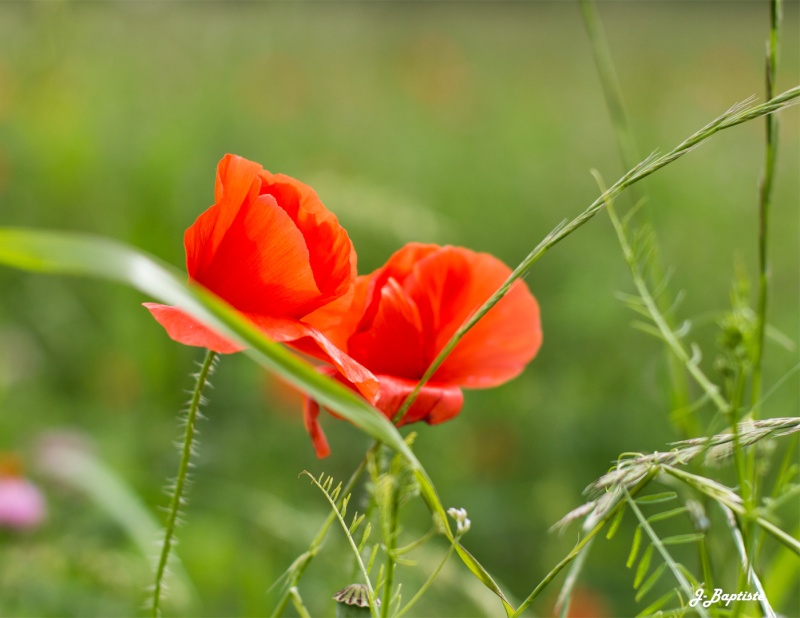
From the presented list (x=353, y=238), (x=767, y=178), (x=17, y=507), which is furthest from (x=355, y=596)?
(x=353, y=238)

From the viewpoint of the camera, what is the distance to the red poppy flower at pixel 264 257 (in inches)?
21.8

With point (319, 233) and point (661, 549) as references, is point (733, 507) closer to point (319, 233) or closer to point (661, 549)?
point (661, 549)

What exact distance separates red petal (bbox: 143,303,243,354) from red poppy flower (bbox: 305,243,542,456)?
0.34 ft

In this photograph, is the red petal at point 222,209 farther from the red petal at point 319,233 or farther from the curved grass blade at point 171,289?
the curved grass blade at point 171,289

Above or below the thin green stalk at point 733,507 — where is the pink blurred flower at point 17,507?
below

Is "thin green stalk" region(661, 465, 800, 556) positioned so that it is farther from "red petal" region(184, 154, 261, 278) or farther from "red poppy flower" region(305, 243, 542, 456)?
"red petal" region(184, 154, 261, 278)

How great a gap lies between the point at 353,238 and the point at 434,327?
213cm

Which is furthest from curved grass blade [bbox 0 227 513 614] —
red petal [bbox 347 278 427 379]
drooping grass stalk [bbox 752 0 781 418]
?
drooping grass stalk [bbox 752 0 781 418]

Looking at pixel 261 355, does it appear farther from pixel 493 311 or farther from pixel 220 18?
pixel 220 18

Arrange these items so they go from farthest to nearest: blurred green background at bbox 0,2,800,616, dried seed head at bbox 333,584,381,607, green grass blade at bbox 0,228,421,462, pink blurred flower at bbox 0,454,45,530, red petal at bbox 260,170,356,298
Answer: blurred green background at bbox 0,2,800,616, pink blurred flower at bbox 0,454,45,530, red petal at bbox 260,170,356,298, dried seed head at bbox 333,584,381,607, green grass blade at bbox 0,228,421,462

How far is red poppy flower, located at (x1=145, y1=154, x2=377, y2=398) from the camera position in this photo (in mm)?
553

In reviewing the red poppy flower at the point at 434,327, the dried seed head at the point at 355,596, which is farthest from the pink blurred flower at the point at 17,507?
the dried seed head at the point at 355,596

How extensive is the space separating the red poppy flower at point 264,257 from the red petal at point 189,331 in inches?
0.8

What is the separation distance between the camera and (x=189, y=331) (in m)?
0.50
